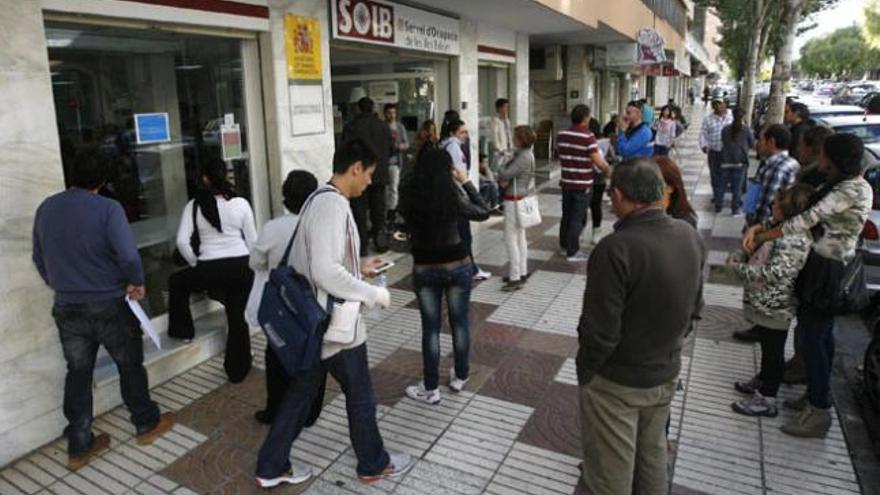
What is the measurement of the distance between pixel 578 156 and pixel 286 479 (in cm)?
500

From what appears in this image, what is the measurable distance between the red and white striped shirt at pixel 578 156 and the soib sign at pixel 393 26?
2.29 m

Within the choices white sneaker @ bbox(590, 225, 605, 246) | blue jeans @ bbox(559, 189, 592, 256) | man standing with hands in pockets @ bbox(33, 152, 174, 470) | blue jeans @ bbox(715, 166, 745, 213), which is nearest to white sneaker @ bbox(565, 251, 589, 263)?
blue jeans @ bbox(559, 189, 592, 256)

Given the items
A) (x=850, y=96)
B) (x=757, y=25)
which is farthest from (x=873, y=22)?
(x=757, y=25)

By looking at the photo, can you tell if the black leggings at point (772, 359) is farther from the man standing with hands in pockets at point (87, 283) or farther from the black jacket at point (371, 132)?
the black jacket at point (371, 132)

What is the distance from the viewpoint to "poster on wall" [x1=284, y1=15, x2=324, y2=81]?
5852mm

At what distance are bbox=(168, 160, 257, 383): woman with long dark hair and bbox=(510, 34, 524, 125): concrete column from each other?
865 centimetres

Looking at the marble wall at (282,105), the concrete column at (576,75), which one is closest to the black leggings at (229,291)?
the marble wall at (282,105)

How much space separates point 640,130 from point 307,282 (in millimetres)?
6047

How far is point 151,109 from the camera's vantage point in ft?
17.2

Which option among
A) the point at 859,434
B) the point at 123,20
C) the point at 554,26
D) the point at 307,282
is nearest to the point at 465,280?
the point at 307,282

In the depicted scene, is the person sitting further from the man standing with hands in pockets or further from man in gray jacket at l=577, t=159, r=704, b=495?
the man standing with hands in pockets

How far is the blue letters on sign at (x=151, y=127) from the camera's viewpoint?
4.99m

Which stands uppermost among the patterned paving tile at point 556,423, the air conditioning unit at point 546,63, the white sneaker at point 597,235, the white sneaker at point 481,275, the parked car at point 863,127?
the air conditioning unit at point 546,63

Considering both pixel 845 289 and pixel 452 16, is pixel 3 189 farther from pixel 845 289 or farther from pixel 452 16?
pixel 452 16
